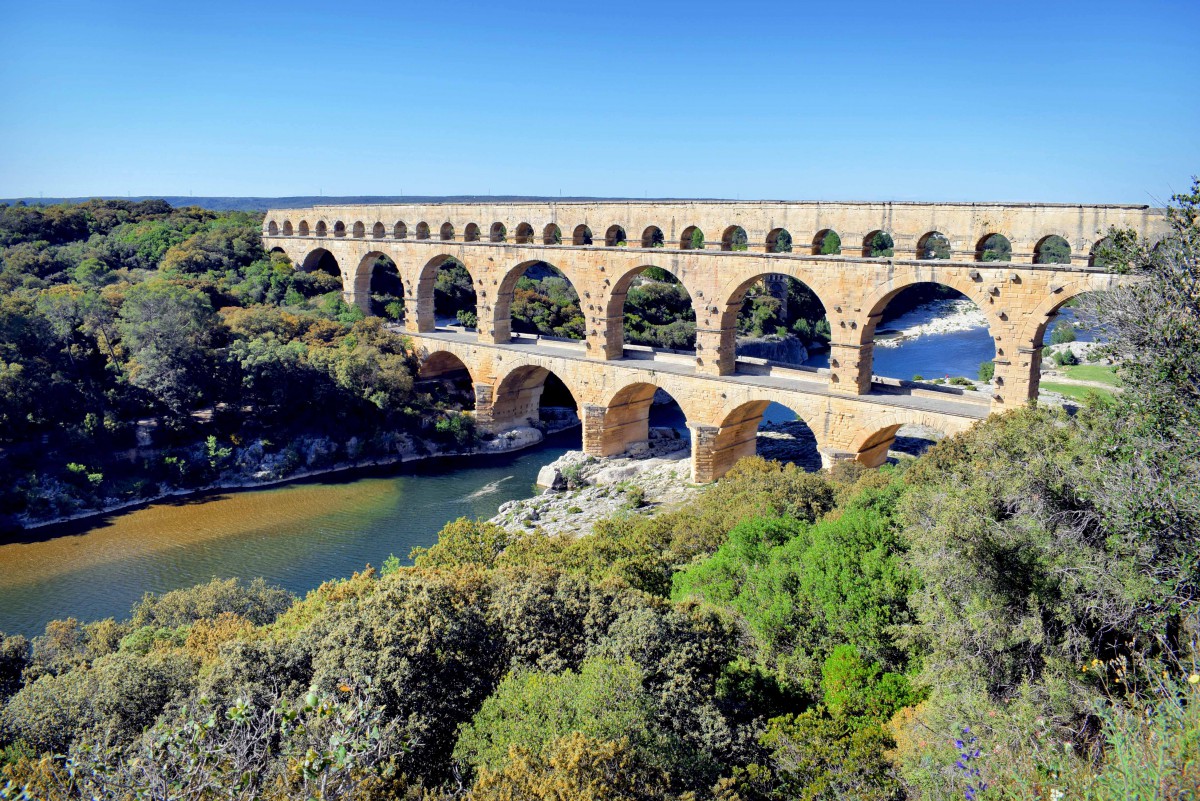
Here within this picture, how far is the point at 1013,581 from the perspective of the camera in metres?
7.77

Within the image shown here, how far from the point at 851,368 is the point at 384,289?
83.1ft

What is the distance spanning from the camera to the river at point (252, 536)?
1645cm

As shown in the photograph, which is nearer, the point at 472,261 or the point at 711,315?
the point at 711,315

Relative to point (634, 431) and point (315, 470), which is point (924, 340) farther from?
point (315, 470)

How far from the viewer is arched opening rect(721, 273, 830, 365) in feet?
120

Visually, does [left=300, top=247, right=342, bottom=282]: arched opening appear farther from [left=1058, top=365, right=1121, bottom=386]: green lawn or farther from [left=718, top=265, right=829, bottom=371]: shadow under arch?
[left=1058, top=365, right=1121, bottom=386]: green lawn

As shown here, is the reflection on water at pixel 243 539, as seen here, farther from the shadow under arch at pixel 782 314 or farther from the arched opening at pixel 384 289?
the shadow under arch at pixel 782 314

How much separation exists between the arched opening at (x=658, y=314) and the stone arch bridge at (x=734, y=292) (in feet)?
27.2

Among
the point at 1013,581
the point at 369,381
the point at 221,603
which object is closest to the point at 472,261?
the point at 369,381

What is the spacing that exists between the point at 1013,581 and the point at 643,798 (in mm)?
4054

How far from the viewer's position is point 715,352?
19719 mm

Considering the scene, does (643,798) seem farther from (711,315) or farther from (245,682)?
(711,315)

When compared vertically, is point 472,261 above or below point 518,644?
above

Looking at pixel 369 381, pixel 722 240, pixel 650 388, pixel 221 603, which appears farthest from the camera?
pixel 369 381
